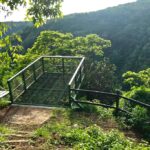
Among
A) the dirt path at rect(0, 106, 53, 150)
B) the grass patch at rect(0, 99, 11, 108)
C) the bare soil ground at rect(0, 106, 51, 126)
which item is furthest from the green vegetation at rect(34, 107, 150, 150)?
the grass patch at rect(0, 99, 11, 108)

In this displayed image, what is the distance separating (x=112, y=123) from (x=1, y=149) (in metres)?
3.72

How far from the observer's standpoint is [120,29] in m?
75.4

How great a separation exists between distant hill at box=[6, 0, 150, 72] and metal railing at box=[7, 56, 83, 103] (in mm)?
41108

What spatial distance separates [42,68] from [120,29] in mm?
64818

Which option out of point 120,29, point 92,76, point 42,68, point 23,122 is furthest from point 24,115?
point 120,29

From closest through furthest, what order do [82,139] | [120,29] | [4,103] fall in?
[82,139], [4,103], [120,29]

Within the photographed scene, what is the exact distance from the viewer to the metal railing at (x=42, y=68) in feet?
34.8

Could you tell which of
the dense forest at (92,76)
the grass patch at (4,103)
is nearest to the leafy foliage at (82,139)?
the dense forest at (92,76)

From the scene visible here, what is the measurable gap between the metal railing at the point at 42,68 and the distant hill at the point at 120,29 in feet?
135

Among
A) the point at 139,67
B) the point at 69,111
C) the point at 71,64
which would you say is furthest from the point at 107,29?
the point at 69,111

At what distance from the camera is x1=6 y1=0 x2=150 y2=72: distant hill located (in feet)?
204

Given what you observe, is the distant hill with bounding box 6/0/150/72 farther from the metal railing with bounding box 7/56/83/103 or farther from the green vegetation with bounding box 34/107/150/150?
the green vegetation with bounding box 34/107/150/150

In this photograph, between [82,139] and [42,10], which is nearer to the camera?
[42,10]

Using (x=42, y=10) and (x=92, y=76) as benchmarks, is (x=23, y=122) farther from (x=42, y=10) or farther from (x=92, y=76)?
(x=92, y=76)
